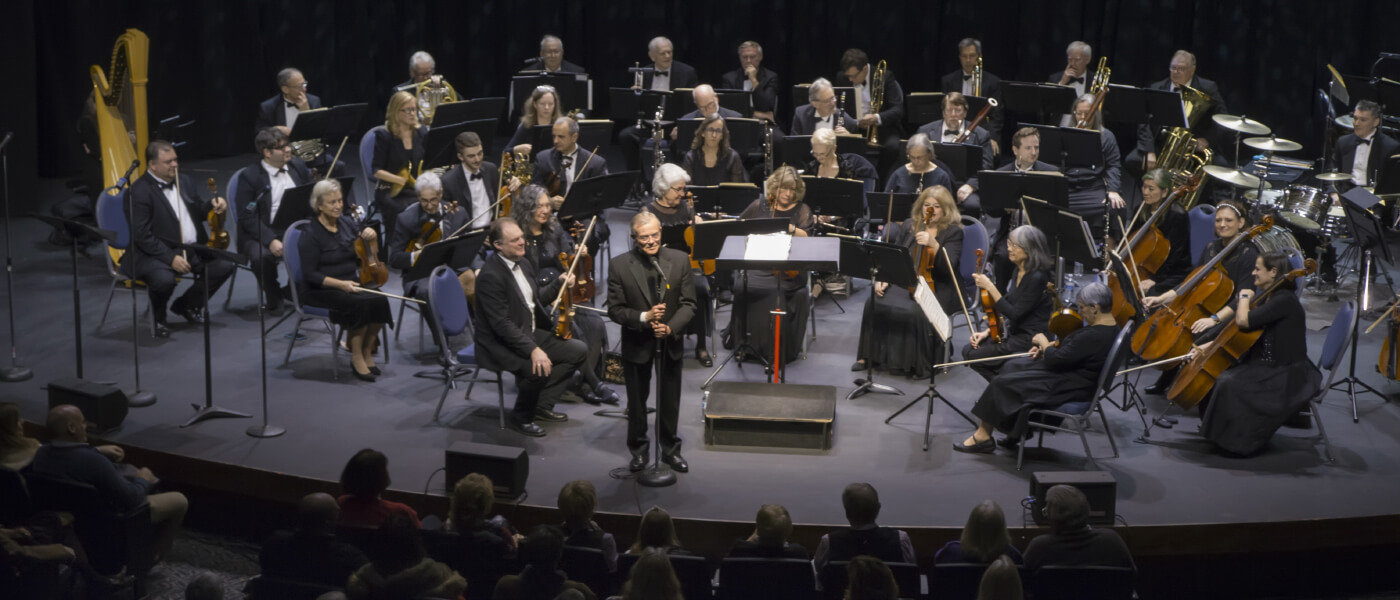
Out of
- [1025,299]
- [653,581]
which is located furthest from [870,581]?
[1025,299]

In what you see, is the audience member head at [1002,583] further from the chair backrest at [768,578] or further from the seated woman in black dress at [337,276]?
the seated woman in black dress at [337,276]

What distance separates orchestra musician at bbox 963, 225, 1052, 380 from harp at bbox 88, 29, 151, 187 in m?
5.93

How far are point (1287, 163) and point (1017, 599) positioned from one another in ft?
23.2

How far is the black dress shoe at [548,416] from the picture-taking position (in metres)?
7.05

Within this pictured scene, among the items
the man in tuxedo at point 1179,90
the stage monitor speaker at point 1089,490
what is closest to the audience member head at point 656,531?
the stage monitor speaker at point 1089,490

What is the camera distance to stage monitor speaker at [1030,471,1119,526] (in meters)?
5.59

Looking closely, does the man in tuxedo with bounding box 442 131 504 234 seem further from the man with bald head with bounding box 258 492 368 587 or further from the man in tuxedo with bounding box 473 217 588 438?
the man with bald head with bounding box 258 492 368 587

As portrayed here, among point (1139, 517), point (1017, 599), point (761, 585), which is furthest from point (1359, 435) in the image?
point (761, 585)

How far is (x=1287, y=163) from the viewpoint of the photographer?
33.3ft

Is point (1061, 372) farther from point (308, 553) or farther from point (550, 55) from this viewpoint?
point (550, 55)

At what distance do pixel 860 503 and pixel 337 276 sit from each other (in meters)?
3.94

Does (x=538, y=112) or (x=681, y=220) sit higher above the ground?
(x=538, y=112)

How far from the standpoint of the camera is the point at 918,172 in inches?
356

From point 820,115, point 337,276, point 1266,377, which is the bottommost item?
point 1266,377
